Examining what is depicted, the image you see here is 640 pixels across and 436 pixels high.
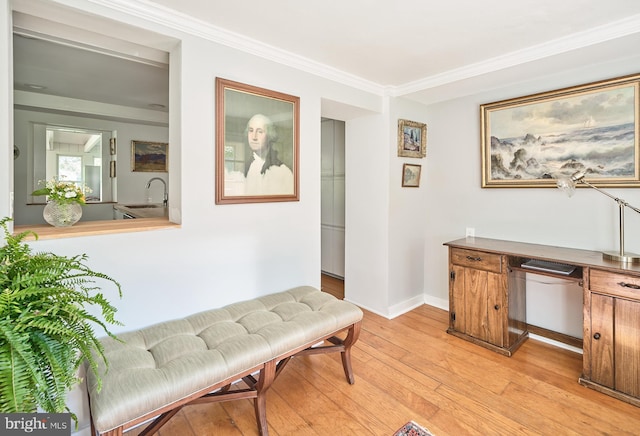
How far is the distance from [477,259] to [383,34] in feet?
6.30

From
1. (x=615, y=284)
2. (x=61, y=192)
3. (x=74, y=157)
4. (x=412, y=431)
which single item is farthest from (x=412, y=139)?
(x=74, y=157)

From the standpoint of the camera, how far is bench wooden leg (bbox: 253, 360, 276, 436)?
1.65 m

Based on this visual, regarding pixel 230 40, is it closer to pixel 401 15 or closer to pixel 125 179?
pixel 401 15

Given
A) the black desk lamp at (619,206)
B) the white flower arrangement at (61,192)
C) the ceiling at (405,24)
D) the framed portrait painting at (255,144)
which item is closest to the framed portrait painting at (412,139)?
the ceiling at (405,24)

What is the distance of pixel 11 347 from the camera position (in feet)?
2.83

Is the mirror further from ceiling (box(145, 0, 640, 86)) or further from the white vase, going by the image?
ceiling (box(145, 0, 640, 86))

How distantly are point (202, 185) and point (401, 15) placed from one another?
1.62 metres

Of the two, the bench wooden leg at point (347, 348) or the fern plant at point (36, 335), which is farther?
the bench wooden leg at point (347, 348)

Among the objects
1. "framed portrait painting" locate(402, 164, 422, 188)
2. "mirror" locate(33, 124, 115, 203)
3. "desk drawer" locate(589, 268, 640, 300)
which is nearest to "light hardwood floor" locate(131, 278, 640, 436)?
"desk drawer" locate(589, 268, 640, 300)

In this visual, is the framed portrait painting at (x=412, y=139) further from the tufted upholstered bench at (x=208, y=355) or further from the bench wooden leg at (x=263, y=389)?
the bench wooden leg at (x=263, y=389)

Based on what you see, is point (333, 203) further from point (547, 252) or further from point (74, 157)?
point (74, 157)

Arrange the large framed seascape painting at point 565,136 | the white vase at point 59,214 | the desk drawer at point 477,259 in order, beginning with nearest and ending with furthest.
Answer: the white vase at point 59,214 → the large framed seascape painting at point 565,136 → the desk drawer at point 477,259

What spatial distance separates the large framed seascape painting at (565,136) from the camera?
92.2 inches

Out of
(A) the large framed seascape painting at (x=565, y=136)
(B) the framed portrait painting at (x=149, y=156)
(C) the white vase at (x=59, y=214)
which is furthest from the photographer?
(B) the framed portrait painting at (x=149, y=156)
